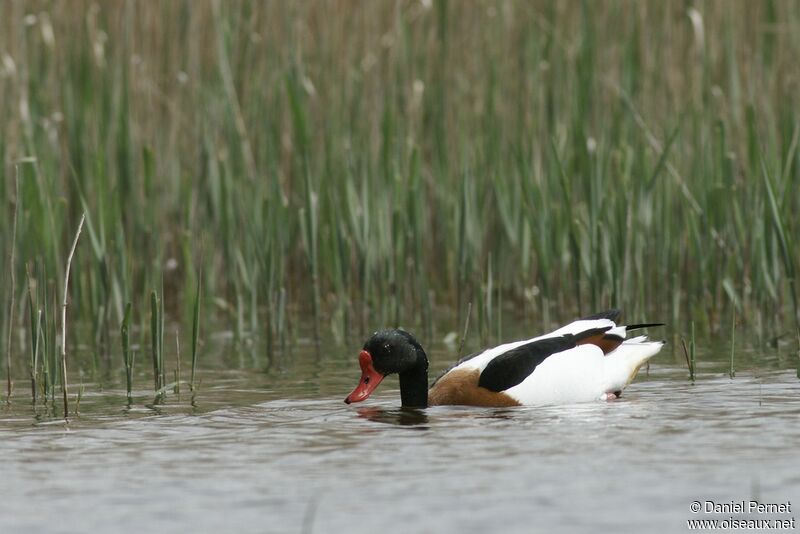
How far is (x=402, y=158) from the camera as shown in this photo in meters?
10.2

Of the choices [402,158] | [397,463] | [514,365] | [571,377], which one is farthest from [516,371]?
[402,158]

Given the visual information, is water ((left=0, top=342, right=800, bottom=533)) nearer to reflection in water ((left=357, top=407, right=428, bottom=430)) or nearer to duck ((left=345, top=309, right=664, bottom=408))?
reflection in water ((left=357, top=407, right=428, bottom=430))

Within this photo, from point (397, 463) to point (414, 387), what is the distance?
1.93 m

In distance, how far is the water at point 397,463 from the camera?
499cm

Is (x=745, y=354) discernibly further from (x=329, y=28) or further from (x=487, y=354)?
(x=329, y=28)

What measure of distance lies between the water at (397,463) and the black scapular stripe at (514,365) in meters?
0.16

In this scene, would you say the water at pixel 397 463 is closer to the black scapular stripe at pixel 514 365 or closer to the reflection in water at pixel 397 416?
the reflection in water at pixel 397 416

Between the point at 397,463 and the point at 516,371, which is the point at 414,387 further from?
the point at 397,463

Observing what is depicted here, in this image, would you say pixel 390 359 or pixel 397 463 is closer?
pixel 397 463

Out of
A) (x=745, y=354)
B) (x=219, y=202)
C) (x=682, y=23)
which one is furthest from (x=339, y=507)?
(x=682, y=23)

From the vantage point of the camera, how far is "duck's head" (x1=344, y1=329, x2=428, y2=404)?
7695 millimetres

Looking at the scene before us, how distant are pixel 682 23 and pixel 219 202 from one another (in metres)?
3.55

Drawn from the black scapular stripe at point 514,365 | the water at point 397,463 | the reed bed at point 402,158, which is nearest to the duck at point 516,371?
the black scapular stripe at point 514,365

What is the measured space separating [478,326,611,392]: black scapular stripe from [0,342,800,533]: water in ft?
0.52
